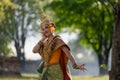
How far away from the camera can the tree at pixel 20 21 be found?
53625 mm

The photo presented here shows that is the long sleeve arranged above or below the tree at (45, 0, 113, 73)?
above

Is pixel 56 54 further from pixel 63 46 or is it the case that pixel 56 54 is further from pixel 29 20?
pixel 29 20

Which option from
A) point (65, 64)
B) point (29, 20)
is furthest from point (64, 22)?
point (65, 64)

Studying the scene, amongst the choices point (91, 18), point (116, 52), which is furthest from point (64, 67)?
point (91, 18)

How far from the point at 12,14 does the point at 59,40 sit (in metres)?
46.2

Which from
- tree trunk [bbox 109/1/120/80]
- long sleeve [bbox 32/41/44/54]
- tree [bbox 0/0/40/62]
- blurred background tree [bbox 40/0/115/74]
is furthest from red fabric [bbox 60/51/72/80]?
tree [bbox 0/0/40/62]

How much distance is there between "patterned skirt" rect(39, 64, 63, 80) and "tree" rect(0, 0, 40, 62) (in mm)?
43667

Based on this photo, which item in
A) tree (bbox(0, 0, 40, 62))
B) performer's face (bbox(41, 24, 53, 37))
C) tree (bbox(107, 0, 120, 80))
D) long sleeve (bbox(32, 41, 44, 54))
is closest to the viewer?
performer's face (bbox(41, 24, 53, 37))

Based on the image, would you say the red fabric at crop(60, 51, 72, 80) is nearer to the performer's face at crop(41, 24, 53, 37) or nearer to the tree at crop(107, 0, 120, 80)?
the performer's face at crop(41, 24, 53, 37)

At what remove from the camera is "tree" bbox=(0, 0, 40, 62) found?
176ft

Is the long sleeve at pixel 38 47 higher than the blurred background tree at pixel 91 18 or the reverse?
higher

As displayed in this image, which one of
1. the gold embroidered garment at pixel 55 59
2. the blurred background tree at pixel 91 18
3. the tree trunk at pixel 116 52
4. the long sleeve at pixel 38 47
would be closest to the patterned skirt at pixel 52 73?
the gold embroidered garment at pixel 55 59

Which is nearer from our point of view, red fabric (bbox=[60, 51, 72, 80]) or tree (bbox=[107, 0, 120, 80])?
red fabric (bbox=[60, 51, 72, 80])

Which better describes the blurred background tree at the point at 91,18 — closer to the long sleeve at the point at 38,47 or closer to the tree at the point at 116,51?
the tree at the point at 116,51
